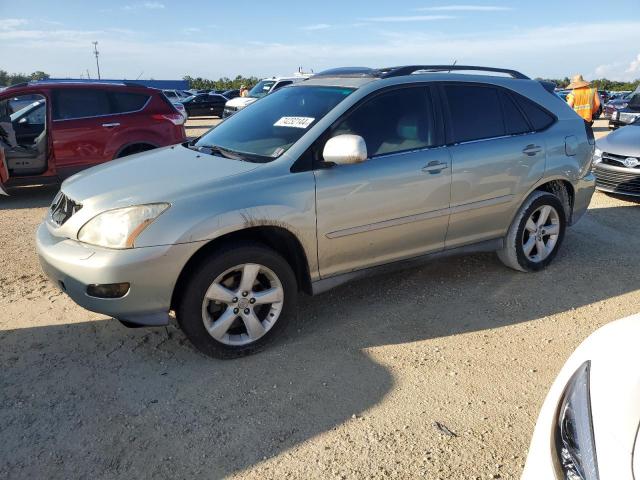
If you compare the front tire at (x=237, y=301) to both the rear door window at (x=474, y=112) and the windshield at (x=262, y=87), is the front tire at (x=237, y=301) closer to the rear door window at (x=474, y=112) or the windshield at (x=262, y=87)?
the rear door window at (x=474, y=112)

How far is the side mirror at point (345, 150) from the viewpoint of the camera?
10.8ft

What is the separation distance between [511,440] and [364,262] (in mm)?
1516

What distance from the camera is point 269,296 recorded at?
11.0 feet

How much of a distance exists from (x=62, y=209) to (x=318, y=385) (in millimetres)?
1994

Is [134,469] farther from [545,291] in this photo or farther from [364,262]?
[545,291]

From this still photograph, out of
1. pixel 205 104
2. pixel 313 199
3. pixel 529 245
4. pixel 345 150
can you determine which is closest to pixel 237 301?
pixel 313 199

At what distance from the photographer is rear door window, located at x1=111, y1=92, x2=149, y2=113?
7840 millimetres

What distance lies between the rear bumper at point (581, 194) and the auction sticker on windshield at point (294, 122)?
2.66m

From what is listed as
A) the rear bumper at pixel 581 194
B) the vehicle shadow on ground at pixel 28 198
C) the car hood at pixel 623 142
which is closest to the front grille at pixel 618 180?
the car hood at pixel 623 142

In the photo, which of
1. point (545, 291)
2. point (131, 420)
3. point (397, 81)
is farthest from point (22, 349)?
point (545, 291)

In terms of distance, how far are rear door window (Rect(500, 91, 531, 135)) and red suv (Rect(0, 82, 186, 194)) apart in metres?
5.26

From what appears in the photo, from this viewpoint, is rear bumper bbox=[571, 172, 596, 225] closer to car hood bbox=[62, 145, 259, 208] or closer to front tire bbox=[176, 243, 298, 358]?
front tire bbox=[176, 243, 298, 358]

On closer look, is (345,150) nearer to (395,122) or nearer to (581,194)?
(395,122)

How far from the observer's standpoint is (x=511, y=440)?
2645 mm
